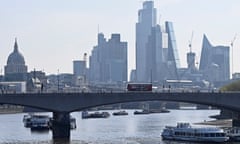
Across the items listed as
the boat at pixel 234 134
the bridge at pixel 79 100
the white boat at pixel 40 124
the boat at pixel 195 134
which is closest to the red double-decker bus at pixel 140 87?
the bridge at pixel 79 100

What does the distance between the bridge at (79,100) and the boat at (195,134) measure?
19.3ft

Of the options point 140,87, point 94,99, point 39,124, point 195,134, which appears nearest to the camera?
point 195,134

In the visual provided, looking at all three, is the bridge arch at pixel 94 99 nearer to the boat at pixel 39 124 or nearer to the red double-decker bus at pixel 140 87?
the red double-decker bus at pixel 140 87

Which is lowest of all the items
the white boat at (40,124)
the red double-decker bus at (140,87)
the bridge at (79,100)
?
the white boat at (40,124)

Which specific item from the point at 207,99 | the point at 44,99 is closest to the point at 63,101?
the point at 44,99

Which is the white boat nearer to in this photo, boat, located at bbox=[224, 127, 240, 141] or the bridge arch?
the bridge arch

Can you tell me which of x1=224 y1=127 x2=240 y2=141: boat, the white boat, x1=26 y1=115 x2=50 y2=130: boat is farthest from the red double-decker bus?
the white boat

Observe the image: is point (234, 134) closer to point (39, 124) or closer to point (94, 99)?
point (94, 99)

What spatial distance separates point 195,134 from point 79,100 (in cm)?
1803

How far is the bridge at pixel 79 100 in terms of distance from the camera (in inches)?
3903

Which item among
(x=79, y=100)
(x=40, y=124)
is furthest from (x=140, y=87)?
(x=40, y=124)

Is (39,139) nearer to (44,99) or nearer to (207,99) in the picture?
(44,99)

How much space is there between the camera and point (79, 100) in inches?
4033

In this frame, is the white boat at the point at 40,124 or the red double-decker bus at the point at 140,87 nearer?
the red double-decker bus at the point at 140,87
